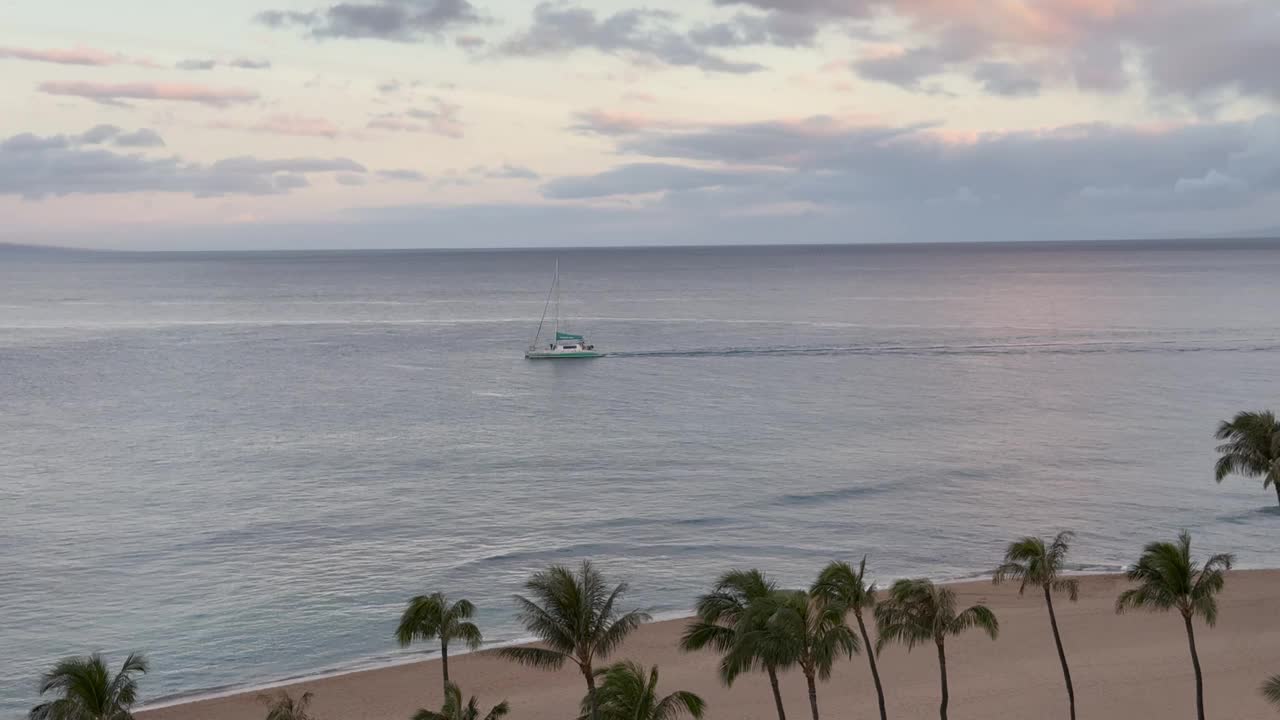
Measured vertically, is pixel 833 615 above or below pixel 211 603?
above

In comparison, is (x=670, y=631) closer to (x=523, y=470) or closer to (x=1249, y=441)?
(x=1249, y=441)

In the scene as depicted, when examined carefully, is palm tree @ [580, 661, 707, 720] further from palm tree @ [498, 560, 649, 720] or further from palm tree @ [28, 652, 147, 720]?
palm tree @ [28, 652, 147, 720]

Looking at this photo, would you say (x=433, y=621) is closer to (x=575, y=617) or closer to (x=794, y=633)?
(x=575, y=617)

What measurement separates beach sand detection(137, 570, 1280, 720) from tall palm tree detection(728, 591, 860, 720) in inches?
540

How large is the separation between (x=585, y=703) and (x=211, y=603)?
30.9 m

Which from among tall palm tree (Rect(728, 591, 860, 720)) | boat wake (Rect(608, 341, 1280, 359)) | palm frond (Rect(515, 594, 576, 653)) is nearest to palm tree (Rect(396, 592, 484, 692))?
palm frond (Rect(515, 594, 576, 653))

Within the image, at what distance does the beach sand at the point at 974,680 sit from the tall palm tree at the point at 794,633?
45.0 feet

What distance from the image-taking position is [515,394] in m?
108

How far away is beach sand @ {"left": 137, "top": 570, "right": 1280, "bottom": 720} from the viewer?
38719 millimetres

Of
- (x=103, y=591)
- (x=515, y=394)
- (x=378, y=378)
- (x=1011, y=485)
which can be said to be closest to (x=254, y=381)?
(x=378, y=378)

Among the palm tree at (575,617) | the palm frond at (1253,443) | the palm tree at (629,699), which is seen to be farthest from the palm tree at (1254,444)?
the palm tree at (629,699)

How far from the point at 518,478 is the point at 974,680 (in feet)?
124

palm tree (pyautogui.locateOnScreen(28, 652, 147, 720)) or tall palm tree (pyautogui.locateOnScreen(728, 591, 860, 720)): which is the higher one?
tall palm tree (pyautogui.locateOnScreen(728, 591, 860, 720))

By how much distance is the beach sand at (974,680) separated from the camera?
38.7 m
